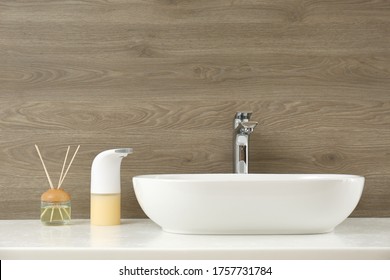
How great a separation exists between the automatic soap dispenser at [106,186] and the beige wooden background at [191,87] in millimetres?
181

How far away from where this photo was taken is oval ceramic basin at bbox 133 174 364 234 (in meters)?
1.44

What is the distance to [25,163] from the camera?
1835 millimetres

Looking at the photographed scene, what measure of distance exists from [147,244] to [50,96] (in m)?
0.67

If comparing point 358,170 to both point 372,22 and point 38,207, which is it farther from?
point 38,207

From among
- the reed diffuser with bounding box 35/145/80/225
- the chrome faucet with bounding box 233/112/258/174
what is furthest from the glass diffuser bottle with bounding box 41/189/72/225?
the chrome faucet with bounding box 233/112/258/174

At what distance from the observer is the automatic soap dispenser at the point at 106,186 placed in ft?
5.35

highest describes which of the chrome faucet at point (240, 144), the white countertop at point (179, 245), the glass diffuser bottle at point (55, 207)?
the chrome faucet at point (240, 144)

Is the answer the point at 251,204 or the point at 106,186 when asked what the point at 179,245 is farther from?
the point at 106,186

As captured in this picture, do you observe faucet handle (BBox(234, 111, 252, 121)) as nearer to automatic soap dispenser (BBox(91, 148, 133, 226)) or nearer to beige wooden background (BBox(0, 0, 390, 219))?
beige wooden background (BBox(0, 0, 390, 219))

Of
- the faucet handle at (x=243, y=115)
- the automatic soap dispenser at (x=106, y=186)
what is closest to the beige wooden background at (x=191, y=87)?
the faucet handle at (x=243, y=115)

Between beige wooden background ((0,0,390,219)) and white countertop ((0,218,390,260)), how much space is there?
309 millimetres

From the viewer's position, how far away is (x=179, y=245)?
1.35m

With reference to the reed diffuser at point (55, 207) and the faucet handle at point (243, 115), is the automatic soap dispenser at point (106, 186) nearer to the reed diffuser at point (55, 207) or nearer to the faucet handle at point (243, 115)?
the reed diffuser at point (55, 207)
